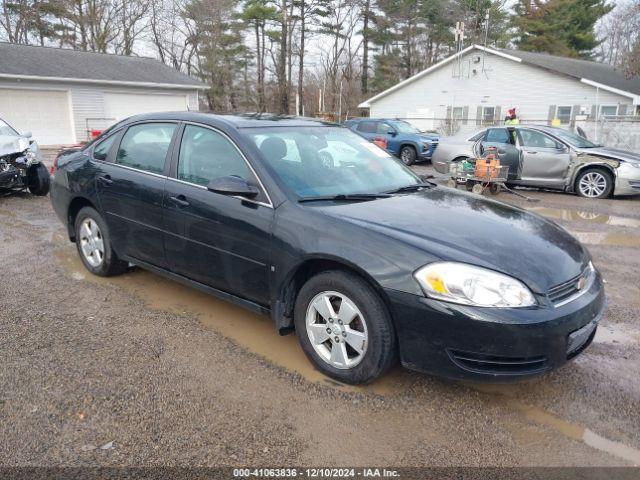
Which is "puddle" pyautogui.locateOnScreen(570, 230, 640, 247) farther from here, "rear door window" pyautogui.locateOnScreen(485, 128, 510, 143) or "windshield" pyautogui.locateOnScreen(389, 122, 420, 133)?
"windshield" pyautogui.locateOnScreen(389, 122, 420, 133)

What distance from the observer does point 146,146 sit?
4488 millimetres

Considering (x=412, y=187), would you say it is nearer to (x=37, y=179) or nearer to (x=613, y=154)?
(x=613, y=154)

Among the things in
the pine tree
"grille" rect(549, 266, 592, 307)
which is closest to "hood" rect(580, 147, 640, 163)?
"grille" rect(549, 266, 592, 307)

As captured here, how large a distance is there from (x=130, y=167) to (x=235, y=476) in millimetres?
3000

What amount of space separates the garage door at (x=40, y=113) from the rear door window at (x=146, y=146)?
21.3m

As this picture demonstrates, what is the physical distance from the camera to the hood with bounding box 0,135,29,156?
931 centimetres

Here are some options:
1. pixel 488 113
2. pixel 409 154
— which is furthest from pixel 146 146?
pixel 488 113

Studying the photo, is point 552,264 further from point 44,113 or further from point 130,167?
point 44,113

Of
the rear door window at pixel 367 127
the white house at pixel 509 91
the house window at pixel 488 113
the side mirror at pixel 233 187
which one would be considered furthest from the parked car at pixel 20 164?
the house window at pixel 488 113

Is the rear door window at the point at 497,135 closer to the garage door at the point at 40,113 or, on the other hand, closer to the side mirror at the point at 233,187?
the side mirror at the point at 233,187

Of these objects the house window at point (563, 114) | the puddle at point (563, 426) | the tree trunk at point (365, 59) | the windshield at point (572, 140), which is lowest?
the puddle at point (563, 426)

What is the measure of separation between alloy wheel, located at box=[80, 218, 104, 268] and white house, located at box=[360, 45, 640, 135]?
21.5 m

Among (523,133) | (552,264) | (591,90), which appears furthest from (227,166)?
(591,90)

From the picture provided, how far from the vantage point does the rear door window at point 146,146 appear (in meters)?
4.28
